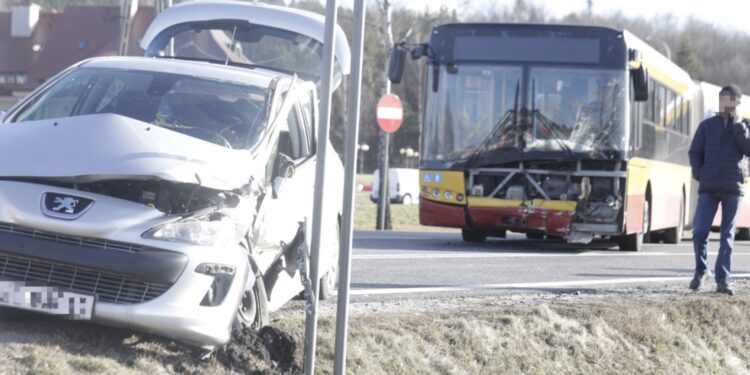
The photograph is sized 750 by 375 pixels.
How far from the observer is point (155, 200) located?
6520 millimetres

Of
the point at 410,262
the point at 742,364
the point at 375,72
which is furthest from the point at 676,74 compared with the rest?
the point at 375,72

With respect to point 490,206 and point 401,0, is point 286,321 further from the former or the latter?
point 401,0

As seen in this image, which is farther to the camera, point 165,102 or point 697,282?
point 697,282

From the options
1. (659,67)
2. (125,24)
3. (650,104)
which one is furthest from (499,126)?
(125,24)

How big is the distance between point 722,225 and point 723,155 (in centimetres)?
65

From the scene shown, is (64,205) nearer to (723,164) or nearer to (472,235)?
(723,164)

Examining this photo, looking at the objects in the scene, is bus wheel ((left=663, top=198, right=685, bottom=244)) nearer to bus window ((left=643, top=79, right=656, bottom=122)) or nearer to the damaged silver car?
bus window ((left=643, top=79, right=656, bottom=122))

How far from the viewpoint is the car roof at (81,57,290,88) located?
8297mm

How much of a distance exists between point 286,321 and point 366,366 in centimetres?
71

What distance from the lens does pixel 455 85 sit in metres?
17.8

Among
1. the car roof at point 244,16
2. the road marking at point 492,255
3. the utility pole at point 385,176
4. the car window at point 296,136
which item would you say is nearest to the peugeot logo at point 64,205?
the car window at point 296,136

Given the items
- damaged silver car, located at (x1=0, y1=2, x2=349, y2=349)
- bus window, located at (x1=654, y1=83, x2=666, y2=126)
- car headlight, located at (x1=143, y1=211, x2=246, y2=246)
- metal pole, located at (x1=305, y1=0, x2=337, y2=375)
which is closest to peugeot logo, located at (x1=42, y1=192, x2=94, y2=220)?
damaged silver car, located at (x1=0, y1=2, x2=349, y2=349)

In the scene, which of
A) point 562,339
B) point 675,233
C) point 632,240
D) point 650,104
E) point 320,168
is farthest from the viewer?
point 675,233

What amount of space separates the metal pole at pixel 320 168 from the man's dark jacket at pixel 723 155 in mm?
5391
